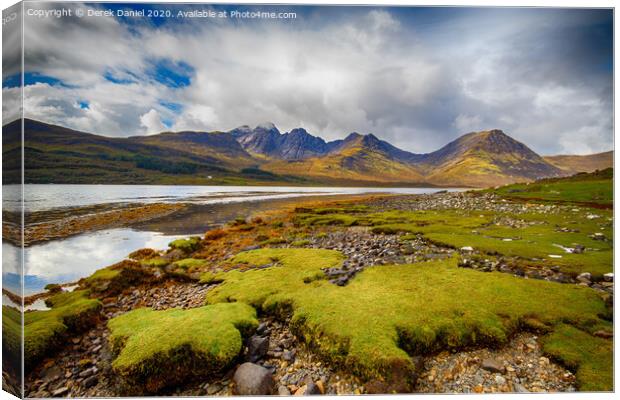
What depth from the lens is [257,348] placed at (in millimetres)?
4246

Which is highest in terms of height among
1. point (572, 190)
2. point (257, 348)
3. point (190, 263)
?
point (572, 190)

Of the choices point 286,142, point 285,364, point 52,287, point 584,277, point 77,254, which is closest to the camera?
point 285,364

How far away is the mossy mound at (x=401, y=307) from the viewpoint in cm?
413

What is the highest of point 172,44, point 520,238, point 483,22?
point 483,22

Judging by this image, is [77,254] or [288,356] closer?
[288,356]

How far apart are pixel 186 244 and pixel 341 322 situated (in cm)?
562

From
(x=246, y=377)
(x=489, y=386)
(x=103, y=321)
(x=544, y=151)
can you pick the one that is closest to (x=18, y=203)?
(x=103, y=321)

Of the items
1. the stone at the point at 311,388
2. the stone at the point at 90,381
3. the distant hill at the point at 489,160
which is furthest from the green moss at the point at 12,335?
the distant hill at the point at 489,160

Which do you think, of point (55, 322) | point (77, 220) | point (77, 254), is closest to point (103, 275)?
point (77, 254)

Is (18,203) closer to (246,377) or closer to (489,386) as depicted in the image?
(246,377)

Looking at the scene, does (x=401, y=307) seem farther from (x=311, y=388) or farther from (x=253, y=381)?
(x=253, y=381)

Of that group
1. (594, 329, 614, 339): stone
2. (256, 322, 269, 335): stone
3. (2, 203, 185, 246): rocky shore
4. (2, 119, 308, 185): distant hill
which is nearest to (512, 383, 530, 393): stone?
(594, 329, 614, 339): stone

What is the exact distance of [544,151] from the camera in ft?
23.8

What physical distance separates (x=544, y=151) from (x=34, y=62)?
39.1 feet
